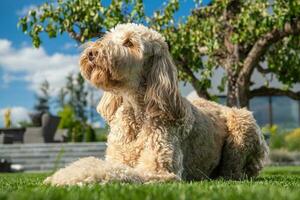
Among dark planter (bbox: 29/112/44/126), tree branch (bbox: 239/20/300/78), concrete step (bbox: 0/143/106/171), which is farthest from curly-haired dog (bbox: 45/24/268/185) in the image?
dark planter (bbox: 29/112/44/126)

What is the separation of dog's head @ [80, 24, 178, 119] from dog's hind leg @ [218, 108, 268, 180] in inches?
60.7

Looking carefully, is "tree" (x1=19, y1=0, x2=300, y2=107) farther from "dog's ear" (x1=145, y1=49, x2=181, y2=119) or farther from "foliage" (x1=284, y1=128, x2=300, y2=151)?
"foliage" (x1=284, y1=128, x2=300, y2=151)

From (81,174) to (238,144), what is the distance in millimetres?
3004

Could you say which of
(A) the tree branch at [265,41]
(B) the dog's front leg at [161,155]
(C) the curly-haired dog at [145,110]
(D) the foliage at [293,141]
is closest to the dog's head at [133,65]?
(C) the curly-haired dog at [145,110]

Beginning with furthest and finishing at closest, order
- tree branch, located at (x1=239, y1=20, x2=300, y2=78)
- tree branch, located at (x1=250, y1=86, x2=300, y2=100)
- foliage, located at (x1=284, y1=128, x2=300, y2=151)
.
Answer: foliage, located at (x1=284, y1=128, x2=300, y2=151) < tree branch, located at (x1=250, y1=86, x2=300, y2=100) < tree branch, located at (x1=239, y1=20, x2=300, y2=78)

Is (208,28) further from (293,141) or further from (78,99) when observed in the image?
(78,99)

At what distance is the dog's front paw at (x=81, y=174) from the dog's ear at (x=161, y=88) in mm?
1142

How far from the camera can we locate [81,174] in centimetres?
450

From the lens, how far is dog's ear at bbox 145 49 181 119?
5.68 metres

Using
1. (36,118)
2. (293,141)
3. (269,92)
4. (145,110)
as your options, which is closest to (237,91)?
(269,92)

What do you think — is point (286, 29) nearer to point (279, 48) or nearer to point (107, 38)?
point (279, 48)

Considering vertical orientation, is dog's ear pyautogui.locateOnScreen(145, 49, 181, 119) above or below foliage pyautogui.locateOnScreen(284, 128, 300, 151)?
above

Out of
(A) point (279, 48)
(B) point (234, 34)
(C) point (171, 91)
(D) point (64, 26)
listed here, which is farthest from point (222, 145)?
(A) point (279, 48)

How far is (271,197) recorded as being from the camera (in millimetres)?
3316
